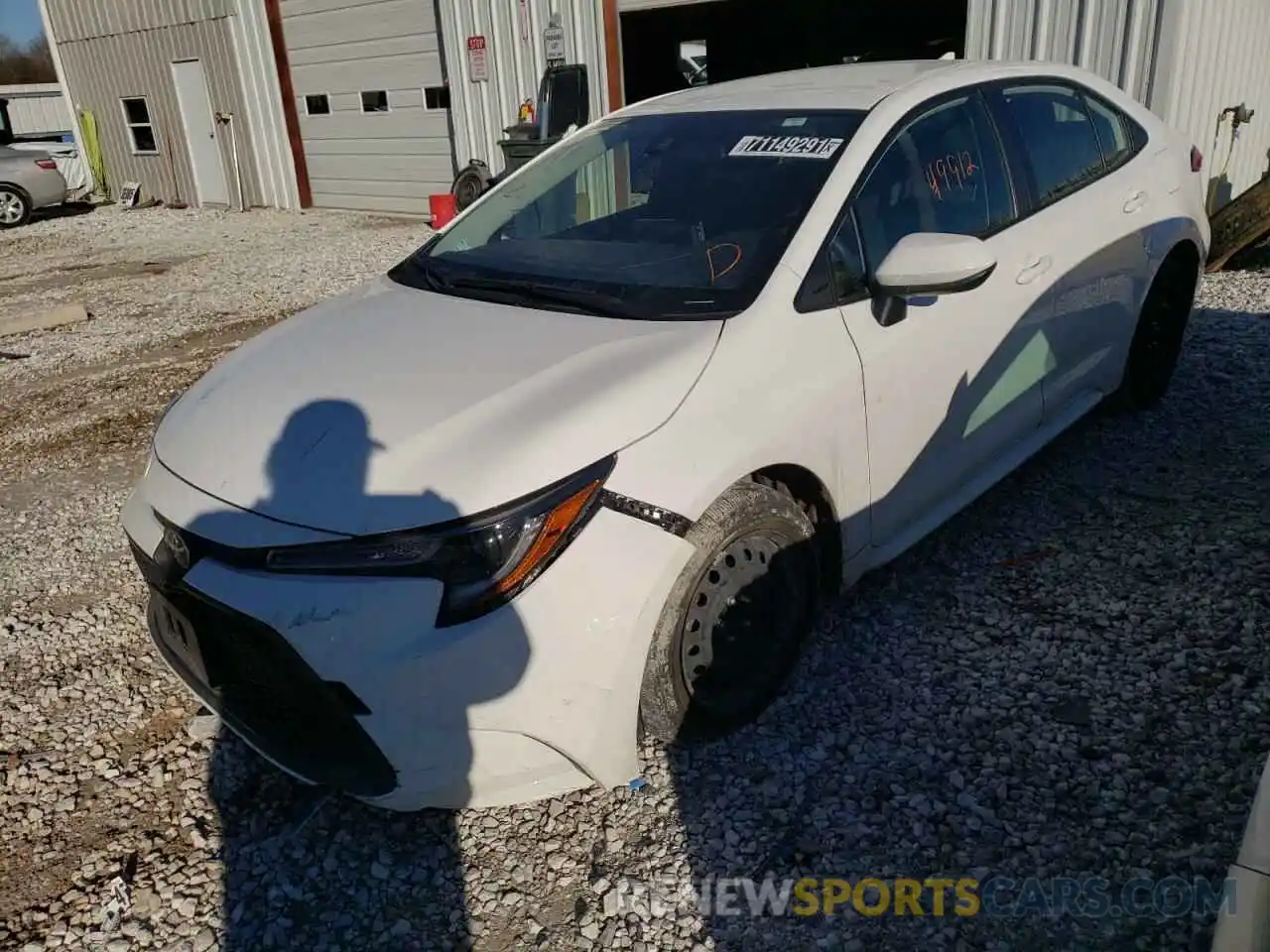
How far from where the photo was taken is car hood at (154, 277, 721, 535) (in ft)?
7.00

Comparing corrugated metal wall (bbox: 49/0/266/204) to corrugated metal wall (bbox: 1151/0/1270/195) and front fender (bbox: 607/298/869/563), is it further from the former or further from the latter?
front fender (bbox: 607/298/869/563)

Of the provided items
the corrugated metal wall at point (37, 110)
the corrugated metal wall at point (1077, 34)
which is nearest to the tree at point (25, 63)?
the corrugated metal wall at point (37, 110)

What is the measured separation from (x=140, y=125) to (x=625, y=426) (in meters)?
19.4

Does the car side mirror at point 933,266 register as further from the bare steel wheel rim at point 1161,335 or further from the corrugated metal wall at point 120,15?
the corrugated metal wall at point 120,15

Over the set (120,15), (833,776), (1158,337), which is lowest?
(833,776)

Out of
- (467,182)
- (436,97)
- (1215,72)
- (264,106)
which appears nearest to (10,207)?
(264,106)

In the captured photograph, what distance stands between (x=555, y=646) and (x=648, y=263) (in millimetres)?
1285

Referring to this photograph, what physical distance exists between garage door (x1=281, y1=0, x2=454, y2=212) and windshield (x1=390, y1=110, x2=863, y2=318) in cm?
1052

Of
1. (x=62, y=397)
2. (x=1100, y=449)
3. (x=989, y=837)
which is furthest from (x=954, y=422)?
(x=62, y=397)

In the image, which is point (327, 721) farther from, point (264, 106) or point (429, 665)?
point (264, 106)

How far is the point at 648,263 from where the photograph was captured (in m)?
2.88

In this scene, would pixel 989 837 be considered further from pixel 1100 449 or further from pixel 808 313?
pixel 1100 449

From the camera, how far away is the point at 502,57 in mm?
12039

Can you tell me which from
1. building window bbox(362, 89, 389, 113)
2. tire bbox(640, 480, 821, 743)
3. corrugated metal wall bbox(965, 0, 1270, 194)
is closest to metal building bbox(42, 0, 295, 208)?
building window bbox(362, 89, 389, 113)
